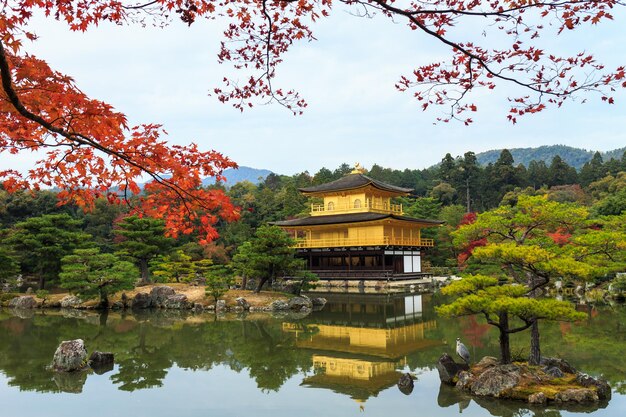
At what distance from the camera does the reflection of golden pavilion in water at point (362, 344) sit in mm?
8266

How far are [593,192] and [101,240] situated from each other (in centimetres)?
4569

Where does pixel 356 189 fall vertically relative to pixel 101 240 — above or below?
above

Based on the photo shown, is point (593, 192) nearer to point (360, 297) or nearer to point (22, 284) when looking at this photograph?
point (360, 297)

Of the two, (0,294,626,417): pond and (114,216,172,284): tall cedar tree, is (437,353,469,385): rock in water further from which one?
(114,216,172,284): tall cedar tree

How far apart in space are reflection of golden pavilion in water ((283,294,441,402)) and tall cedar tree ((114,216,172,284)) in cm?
958

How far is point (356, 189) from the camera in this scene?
32.1 meters

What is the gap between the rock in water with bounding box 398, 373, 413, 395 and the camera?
24.9 feet

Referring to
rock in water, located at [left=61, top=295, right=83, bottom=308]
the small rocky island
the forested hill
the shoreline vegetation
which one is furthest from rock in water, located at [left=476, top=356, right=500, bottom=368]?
the forested hill

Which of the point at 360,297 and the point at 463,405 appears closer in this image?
the point at 463,405

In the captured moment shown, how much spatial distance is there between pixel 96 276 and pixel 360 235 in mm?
16329

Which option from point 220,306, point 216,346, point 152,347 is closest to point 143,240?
point 220,306

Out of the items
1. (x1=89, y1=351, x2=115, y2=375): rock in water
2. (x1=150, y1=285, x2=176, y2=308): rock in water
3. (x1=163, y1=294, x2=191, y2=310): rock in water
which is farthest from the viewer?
(x1=150, y1=285, x2=176, y2=308): rock in water

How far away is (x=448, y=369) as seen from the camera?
26.1 ft

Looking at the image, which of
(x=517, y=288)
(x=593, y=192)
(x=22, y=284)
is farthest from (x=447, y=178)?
(x=517, y=288)
